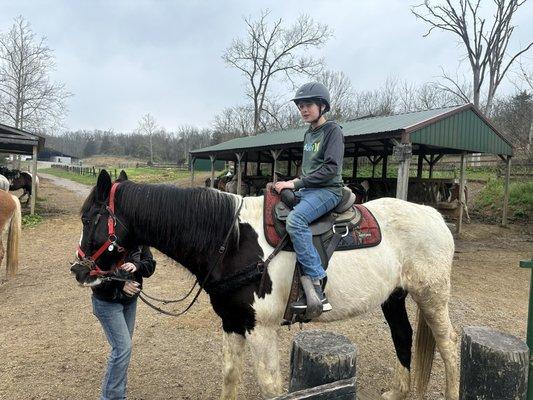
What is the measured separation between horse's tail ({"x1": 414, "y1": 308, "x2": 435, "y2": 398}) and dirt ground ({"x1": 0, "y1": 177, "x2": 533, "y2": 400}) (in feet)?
1.00

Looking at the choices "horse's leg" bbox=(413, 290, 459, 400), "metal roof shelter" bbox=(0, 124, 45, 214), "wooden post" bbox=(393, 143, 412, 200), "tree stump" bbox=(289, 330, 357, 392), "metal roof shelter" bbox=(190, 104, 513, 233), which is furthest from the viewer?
"metal roof shelter" bbox=(0, 124, 45, 214)

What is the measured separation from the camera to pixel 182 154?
7675 cm

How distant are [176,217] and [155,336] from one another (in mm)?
2485

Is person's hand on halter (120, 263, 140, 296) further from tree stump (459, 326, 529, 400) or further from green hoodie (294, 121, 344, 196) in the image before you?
tree stump (459, 326, 529, 400)

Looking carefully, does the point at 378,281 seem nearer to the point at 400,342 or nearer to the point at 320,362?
the point at 400,342

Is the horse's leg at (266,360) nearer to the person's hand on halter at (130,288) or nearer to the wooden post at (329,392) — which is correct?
the person's hand on halter at (130,288)

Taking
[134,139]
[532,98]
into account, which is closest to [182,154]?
[134,139]

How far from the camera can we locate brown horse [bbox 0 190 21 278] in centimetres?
595

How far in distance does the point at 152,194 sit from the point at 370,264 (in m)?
1.66

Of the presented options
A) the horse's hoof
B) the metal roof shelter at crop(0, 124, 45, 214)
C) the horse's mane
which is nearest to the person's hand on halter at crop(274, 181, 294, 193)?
the horse's mane

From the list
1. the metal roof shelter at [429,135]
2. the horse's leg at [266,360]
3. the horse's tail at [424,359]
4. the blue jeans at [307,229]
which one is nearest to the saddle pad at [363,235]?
the blue jeans at [307,229]

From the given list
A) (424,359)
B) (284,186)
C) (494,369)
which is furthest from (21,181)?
(494,369)

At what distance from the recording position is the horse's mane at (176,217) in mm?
2523

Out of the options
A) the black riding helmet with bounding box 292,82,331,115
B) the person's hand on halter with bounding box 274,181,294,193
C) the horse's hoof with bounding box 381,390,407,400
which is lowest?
the horse's hoof with bounding box 381,390,407,400
